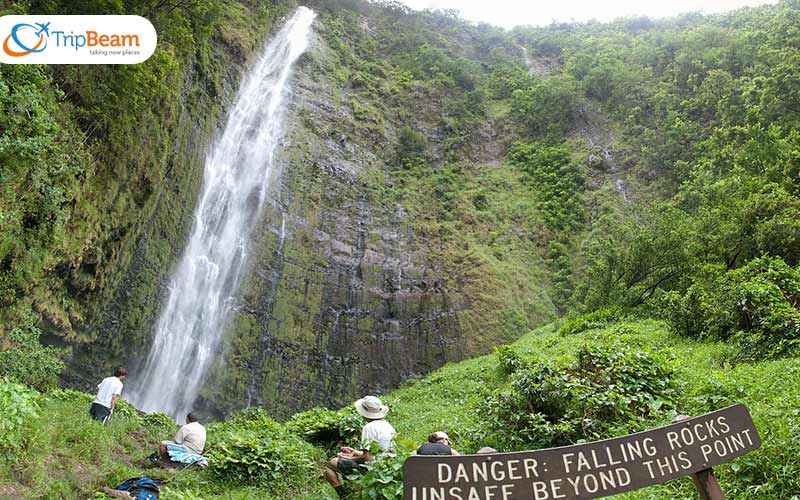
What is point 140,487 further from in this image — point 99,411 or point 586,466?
point 586,466

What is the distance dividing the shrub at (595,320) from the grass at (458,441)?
15.9 feet

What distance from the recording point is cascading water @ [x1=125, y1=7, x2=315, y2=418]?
19.0 meters

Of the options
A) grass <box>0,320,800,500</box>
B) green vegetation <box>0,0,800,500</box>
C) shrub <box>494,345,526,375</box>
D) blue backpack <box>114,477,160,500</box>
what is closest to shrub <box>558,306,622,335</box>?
green vegetation <box>0,0,800,500</box>

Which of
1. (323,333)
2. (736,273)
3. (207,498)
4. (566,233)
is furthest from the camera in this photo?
(566,233)

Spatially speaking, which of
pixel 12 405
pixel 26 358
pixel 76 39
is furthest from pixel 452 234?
pixel 12 405

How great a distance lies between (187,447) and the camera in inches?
323

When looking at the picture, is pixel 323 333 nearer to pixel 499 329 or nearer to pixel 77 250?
pixel 499 329

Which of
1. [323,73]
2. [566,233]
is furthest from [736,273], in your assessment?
[323,73]

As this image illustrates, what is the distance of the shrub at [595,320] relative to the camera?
1698 cm

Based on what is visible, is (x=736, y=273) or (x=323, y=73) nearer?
(x=736, y=273)

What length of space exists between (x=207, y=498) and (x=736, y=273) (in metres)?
11.1

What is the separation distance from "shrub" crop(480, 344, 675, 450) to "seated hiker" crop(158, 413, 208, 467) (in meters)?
4.55

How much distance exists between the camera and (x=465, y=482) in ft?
10.8

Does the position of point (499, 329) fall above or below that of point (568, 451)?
above
